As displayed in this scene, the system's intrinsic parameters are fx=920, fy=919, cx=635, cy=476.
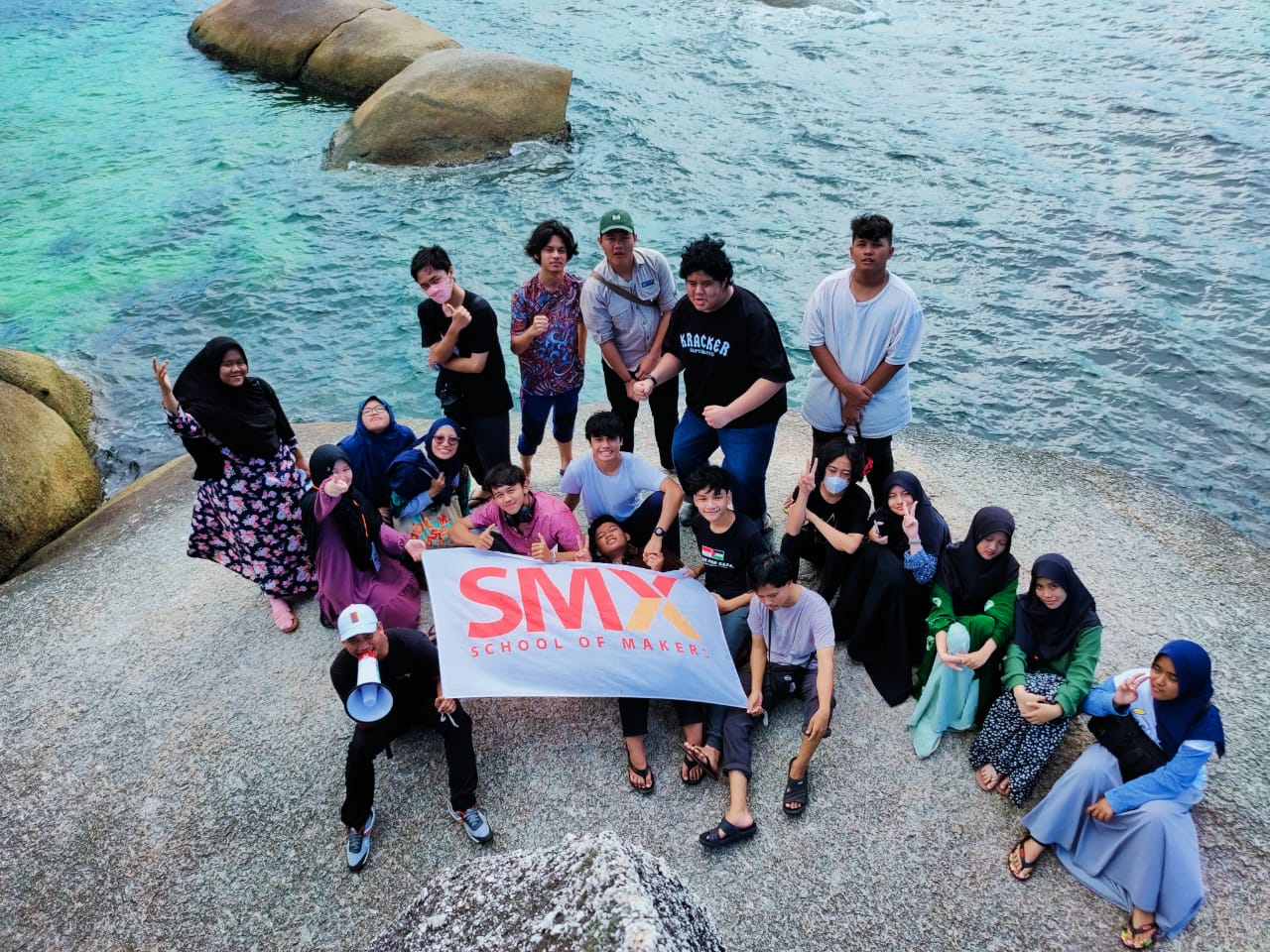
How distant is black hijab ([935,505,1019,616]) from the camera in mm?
5328

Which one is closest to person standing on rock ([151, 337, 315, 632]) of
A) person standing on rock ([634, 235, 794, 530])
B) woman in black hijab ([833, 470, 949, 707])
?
person standing on rock ([634, 235, 794, 530])

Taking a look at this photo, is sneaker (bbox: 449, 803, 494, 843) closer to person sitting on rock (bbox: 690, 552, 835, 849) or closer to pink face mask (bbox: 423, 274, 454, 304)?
person sitting on rock (bbox: 690, 552, 835, 849)

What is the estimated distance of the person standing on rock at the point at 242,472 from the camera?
568 centimetres

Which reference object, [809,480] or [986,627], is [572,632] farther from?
[986,627]

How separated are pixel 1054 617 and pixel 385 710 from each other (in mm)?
3610

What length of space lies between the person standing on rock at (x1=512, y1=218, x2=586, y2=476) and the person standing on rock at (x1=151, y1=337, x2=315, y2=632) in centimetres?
178

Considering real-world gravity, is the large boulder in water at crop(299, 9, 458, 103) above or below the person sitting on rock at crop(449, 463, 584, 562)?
above

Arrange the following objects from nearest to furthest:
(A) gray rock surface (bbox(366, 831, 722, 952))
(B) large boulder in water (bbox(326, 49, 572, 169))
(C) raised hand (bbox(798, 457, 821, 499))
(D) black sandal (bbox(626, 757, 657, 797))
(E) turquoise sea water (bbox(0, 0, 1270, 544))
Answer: (A) gray rock surface (bbox(366, 831, 722, 952)), (D) black sandal (bbox(626, 757, 657, 797)), (C) raised hand (bbox(798, 457, 821, 499)), (E) turquoise sea water (bbox(0, 0, 1270, 544)), (B) large boulder in water (bbox(326, 49, 572, 169))

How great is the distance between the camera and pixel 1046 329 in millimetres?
11172

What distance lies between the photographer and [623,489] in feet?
20.1

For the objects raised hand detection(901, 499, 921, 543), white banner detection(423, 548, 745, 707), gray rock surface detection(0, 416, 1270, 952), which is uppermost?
raised hand detection(901, 499, 921, 543)

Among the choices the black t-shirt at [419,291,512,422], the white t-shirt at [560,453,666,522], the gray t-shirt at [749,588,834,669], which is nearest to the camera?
the gray t-shirt at [749,588,834,669]

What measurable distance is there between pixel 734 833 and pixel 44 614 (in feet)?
17.3

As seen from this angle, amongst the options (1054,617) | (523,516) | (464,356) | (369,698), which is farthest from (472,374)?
(1054,617)
